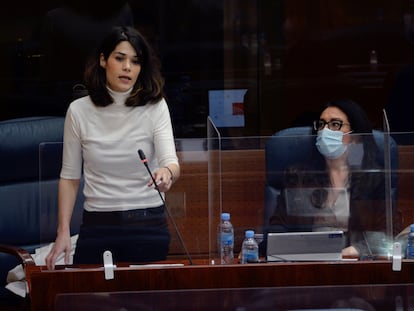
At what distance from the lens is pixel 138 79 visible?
3848 millimetres

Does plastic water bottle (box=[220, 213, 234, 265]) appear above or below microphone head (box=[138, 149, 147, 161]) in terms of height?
below

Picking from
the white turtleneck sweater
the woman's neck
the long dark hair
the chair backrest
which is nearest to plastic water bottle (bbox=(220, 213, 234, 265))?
the chair backrest

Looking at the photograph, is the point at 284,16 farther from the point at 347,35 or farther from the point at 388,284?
the point at 388,284

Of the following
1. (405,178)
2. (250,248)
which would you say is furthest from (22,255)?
(405,178)

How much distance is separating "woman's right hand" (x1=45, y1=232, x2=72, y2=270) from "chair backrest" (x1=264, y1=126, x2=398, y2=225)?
0.70 metres

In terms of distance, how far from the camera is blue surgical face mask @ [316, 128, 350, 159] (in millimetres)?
3652

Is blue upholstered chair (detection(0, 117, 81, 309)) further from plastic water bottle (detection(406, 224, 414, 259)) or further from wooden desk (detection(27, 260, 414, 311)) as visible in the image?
plastic water bottle (detection(406, 224, 414, 259))

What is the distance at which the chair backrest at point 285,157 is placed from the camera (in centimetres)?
368

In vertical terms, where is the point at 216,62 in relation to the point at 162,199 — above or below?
above

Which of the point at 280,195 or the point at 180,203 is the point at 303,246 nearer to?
the point at 280,195

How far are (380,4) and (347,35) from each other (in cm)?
25

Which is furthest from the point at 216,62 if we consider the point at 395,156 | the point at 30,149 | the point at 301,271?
the point at 301,271

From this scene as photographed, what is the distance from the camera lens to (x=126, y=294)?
9.37 ft

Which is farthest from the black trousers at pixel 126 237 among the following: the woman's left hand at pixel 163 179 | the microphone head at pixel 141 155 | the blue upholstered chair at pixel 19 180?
the blue upholstered chair at pixel 19 180
